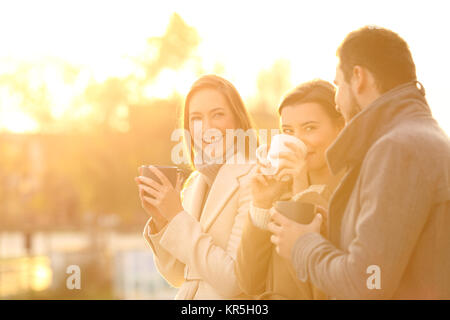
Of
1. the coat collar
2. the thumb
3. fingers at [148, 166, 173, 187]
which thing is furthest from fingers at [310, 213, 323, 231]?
fingers at [148, 166, 173, 187]

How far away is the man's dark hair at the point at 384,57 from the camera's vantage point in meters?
1.87

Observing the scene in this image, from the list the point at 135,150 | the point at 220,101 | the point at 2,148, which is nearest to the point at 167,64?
the point at 135,150

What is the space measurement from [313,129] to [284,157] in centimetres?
19

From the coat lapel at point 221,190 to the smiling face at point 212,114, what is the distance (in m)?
0.09

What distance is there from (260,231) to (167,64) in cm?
1587

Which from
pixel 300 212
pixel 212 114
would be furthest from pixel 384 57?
pixel 212 114

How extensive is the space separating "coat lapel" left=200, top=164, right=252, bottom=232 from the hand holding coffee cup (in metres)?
0.38

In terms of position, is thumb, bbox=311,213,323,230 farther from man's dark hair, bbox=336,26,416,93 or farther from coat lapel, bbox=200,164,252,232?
coat lapel, bbox=200,164,252,232

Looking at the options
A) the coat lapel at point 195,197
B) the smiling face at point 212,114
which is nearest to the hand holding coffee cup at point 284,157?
the smiling face at point 212,114

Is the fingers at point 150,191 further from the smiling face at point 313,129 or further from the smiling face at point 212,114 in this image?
the smiling face at point 313,129

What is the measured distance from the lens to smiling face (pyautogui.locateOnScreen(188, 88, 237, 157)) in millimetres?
2596

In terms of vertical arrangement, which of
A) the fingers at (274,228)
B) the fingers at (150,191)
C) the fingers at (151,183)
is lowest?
the fingers at (274,228)

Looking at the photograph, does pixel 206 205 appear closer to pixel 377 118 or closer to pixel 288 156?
pixel 288 156

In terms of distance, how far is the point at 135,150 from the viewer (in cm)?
2200
